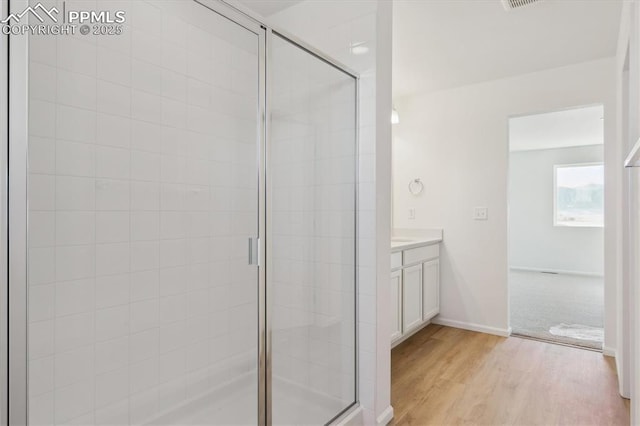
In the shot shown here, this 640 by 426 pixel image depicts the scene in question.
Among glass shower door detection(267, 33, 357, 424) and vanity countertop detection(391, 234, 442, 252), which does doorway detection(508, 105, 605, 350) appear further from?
glass shower door detection(267, 33, 357, 424)

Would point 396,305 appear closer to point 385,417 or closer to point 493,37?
point 385,417

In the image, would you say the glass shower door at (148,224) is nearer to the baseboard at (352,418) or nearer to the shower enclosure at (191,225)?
the shower enclosure at (191,225)

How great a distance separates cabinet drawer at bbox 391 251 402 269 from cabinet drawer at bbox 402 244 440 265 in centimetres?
8

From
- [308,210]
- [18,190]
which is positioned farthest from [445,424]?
[18,190]

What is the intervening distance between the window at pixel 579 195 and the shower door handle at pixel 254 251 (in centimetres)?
715

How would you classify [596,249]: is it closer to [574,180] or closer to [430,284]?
[574,180]

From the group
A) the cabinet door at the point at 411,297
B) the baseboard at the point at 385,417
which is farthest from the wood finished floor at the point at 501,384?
the cabinet door at the point at 411,297

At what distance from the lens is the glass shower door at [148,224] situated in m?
1.50

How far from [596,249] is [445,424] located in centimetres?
624

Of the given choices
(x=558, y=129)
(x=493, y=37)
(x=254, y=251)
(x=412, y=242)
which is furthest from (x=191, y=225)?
(x=558, y=129)

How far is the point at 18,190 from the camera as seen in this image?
900 millimetres

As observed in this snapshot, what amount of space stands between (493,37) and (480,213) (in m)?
1.61

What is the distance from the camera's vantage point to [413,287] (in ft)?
10.5

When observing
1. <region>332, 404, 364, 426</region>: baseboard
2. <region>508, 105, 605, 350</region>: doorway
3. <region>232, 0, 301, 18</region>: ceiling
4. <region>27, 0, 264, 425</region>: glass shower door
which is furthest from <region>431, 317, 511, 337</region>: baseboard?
<region>232, 0, 301, 18</region>: ceiling
